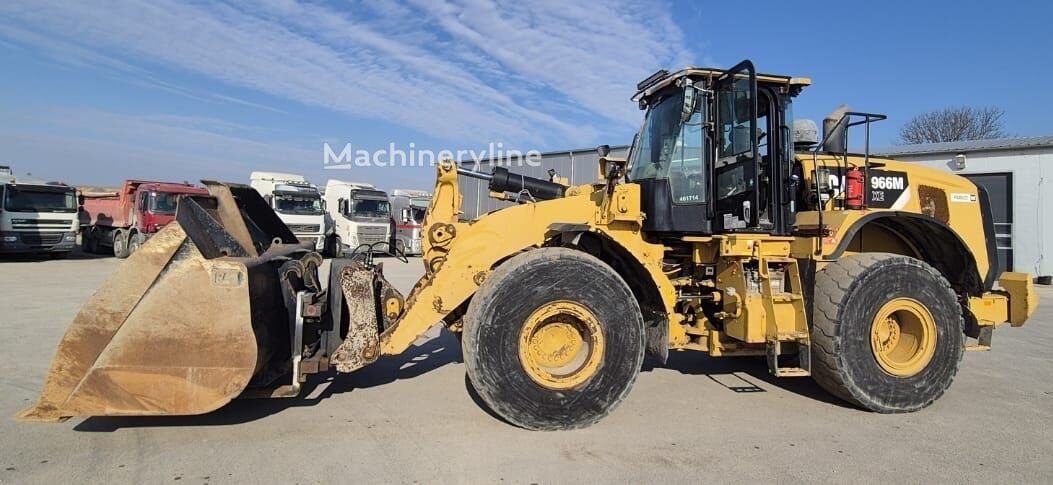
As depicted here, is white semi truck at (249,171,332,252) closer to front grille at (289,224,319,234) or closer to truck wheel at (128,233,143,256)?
front grille at (289,224,319,234)

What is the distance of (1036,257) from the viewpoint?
1455 centimetres

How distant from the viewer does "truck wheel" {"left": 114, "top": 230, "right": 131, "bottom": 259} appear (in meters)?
18.0

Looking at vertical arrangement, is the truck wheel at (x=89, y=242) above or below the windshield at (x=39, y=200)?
below

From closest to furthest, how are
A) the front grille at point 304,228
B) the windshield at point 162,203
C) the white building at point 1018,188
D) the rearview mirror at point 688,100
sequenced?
the rearview mirror at point 688,100 → the white building at point 1018,188 → the windshield at point 162,203 → the front grille at point 304,228

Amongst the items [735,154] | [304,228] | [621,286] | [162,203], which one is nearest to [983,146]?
[735,154]

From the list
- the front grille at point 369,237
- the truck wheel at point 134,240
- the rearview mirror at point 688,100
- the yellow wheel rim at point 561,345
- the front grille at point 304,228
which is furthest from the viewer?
the front grille at point 369,237

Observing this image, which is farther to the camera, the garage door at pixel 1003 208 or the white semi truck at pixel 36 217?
the white semi truck at pixel 36 217

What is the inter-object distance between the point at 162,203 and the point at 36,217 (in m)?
3.32

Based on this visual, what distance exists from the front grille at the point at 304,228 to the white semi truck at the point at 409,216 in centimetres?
294

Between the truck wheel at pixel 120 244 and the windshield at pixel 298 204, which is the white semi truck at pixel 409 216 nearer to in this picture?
the windshield at pixel 298 204

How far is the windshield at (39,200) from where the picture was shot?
53.3 ft

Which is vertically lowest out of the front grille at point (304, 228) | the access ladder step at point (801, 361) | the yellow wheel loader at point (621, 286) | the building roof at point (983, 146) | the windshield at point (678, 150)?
the access ladder step at point (801, 361)

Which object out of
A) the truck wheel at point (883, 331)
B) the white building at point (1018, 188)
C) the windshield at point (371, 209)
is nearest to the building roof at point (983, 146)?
the white building at point (1018, 188)

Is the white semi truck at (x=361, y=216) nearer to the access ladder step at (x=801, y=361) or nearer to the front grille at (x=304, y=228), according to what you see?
the front grille at (x=304, y=228)
